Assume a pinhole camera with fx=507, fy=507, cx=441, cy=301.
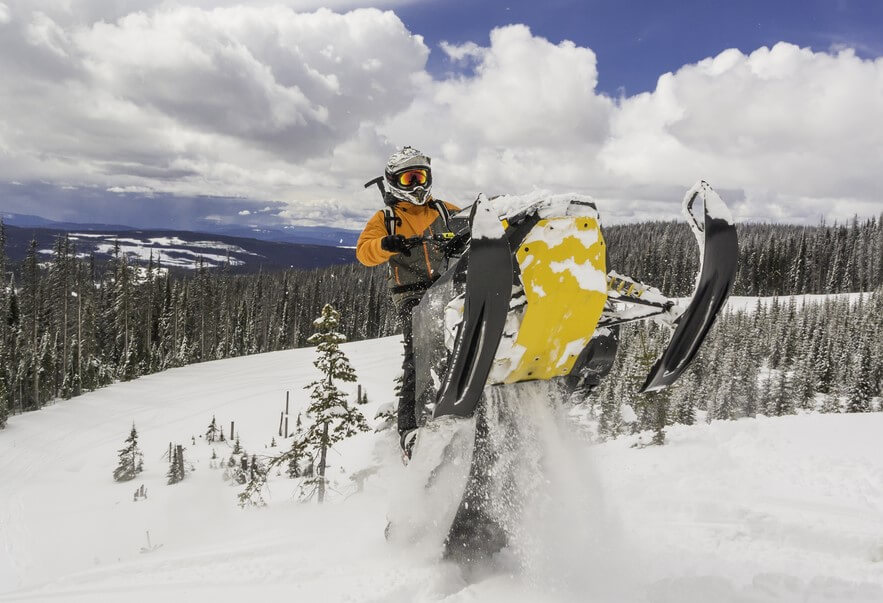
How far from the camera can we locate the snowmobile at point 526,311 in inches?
137

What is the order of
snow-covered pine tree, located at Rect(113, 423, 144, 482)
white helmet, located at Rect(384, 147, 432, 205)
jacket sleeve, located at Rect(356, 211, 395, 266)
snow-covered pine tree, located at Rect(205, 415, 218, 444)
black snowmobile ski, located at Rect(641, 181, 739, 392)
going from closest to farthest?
black snowmobile ski, located at Rect(641, 181, 739, 392) → jacket sleeve, located at Rect(356, 211, 395, 266) → white helmet, located at Rect(384, 147, 432, 205) → snow-covered pine tree, located at Rect(113, 423, 144, 482) → snow-covered pine tree, located at Rect(205, 415, 218, 444)

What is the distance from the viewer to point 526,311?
381 cm

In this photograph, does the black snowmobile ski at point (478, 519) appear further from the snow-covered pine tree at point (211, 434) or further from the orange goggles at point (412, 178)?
the snow-covered pine tree at point (211, 434)

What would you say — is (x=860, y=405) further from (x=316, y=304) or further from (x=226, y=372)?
(x=316, y=304)

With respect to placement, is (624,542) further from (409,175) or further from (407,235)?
(409,175)

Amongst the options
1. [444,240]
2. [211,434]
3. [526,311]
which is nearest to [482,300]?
[526,311]

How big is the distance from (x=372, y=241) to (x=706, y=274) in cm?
296

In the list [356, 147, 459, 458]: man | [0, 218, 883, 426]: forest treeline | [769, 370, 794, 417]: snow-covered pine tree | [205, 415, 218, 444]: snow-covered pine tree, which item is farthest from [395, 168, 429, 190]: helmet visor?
[769, 370, 794, 417]: snow-covered pine tree

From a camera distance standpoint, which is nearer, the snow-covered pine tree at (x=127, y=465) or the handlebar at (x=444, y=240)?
the handlebar at (x=444, y=240)

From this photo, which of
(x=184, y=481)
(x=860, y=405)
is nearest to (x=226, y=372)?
(x=184, y=481)

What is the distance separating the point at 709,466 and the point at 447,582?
228 inches

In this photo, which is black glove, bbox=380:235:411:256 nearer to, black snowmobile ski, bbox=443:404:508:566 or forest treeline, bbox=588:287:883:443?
black snowmobile ski, bbox=443:404:508:566

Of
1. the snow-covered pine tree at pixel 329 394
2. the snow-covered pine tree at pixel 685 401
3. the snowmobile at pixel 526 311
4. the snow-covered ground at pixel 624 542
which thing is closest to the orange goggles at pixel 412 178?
the snowmobile at pixel 526 311

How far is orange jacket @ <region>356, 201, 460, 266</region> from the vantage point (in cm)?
503
